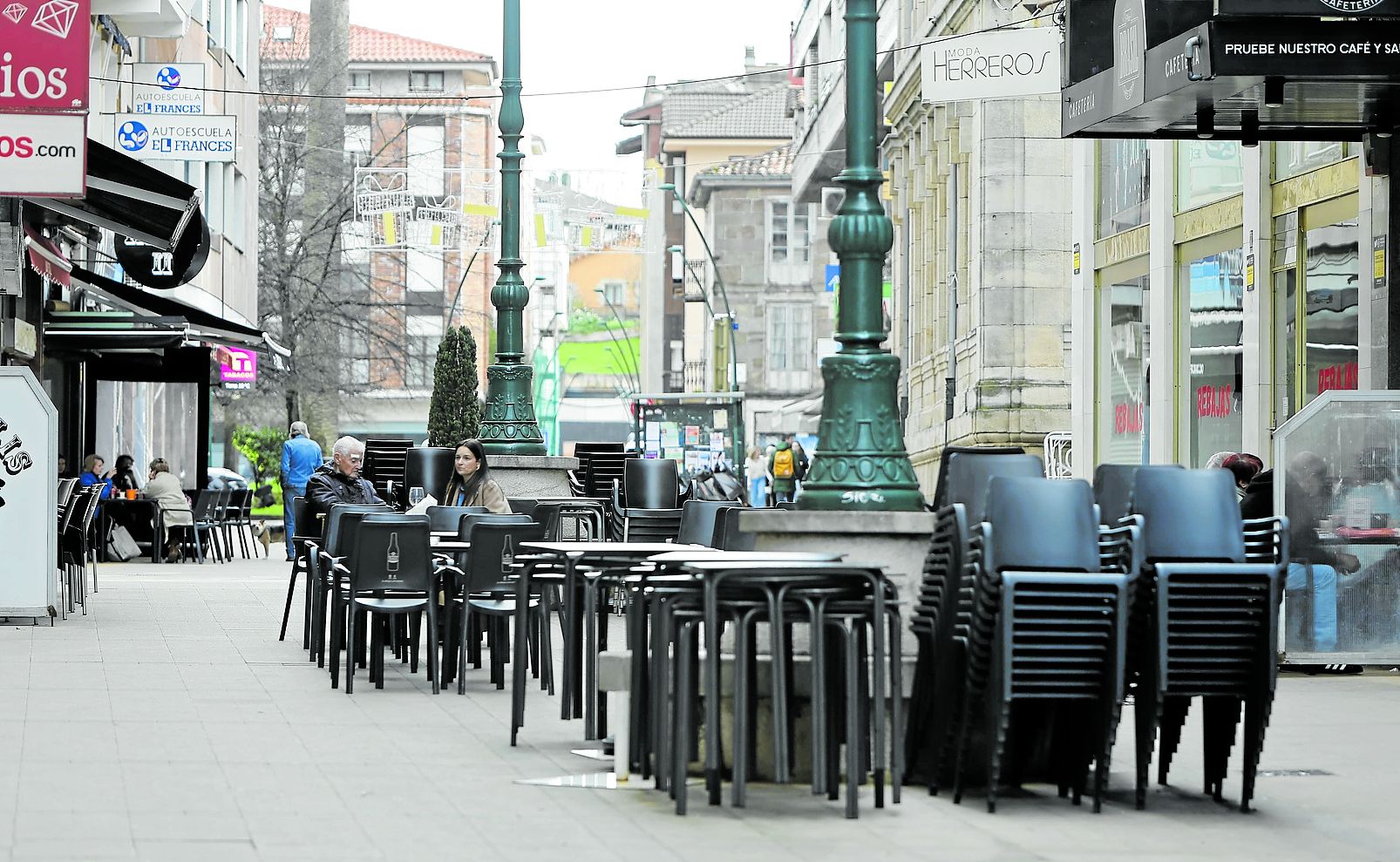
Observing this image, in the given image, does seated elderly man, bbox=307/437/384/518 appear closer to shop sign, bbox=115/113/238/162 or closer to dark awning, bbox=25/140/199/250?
dark awning, bbox=25/140/199/250

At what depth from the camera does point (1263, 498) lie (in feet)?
Answer: 47.7

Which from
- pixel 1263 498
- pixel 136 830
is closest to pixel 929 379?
pixel 1263 498

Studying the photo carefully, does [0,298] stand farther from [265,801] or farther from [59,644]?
[265,801]

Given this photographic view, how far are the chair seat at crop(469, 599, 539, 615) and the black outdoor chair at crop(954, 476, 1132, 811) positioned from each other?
4.64 m

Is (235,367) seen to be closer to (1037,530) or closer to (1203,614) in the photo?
(1037,530)

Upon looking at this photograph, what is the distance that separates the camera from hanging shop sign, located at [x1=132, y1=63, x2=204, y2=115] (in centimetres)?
2769

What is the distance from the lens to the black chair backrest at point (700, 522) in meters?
13.2

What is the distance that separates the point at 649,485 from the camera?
20.4 meters

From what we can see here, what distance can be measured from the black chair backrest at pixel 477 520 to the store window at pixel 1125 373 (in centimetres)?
Result: 1302

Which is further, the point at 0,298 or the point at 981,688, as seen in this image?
the point at 0,298

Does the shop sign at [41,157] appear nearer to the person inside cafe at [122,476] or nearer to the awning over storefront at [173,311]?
the awning over storefront at [173,311]

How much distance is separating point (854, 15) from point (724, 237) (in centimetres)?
8643

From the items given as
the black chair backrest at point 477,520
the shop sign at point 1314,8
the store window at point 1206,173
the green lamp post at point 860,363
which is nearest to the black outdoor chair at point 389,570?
the black chair backrest at point 477,520

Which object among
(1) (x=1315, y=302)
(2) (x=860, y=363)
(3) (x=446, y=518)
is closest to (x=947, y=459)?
(2) (x=860, y=363)
